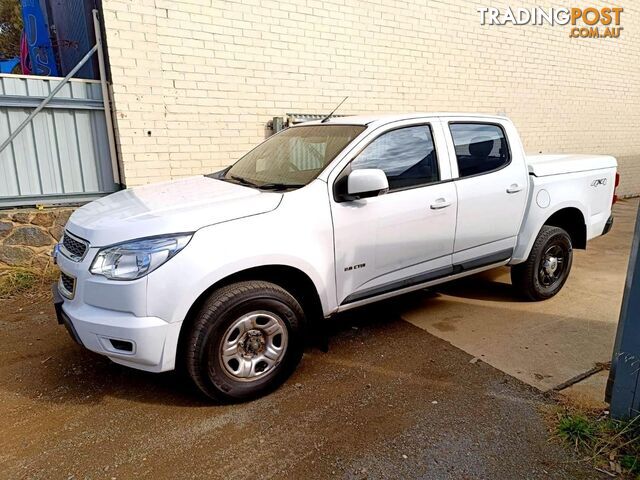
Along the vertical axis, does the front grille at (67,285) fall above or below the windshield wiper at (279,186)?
below

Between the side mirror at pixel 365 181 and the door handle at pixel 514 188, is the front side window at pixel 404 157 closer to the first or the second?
the side mirror at pixel 365 181

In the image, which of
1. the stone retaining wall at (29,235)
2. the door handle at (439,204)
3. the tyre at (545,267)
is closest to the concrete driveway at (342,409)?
the tyre at (545,267)

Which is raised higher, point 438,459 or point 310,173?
point 310,173

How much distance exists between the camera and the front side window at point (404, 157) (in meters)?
3.52

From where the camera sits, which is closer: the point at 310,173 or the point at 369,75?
the point at 310,173

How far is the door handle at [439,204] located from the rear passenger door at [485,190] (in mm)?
170

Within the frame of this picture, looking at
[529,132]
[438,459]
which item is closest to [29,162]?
[438,459]

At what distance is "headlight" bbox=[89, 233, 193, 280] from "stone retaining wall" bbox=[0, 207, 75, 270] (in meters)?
3.45

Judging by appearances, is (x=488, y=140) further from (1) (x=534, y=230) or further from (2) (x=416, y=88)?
(2) (x=416, y=88)

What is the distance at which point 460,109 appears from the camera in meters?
8.78

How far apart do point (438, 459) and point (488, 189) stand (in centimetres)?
244

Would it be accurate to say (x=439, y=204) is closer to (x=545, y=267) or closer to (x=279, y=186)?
(x=279, y=186)

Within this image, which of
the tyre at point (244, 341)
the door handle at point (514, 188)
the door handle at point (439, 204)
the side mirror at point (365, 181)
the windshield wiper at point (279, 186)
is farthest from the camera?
the door handle at point (514, 188)

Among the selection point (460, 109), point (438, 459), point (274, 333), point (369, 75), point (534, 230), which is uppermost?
point (369, 75)
